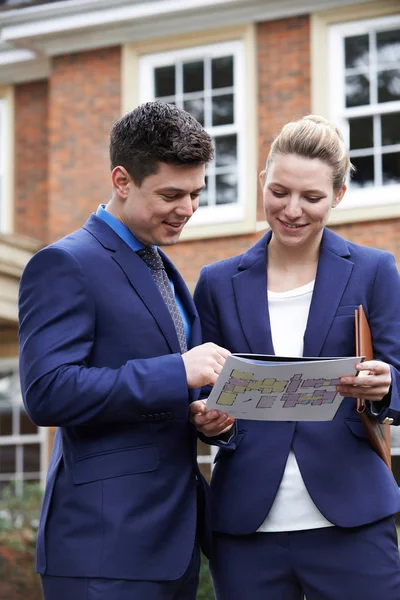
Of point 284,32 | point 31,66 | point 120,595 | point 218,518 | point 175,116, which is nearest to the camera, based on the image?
point 120,595

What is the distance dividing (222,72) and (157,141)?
9.19 m

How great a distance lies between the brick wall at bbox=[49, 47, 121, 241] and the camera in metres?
12.0

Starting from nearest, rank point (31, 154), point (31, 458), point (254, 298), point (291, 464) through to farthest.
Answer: point (291, 464) < point (254, 298) < point (31, 154) < point (31, 458)

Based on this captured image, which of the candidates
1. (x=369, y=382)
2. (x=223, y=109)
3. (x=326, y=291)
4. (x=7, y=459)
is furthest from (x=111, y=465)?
(x=7, y=459)

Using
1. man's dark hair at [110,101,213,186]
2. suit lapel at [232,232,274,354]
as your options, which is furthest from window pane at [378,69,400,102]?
man's dark hair at [110,101,213,186]

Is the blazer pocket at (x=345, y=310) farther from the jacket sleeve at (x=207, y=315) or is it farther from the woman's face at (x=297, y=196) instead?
the jacket sleeve at (x=207, y=315)

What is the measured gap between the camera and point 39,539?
273 centimetres

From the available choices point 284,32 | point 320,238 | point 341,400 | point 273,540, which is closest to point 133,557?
point 273,540

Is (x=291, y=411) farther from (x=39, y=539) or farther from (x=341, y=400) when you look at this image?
(x=39, y=539)

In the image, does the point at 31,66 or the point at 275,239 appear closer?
the point at 275,239

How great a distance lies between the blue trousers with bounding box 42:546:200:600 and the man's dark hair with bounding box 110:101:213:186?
106 cm

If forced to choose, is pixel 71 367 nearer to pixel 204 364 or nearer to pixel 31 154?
pixel 204 364

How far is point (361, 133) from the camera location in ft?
36.1

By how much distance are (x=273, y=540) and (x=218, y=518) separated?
0.18 m
